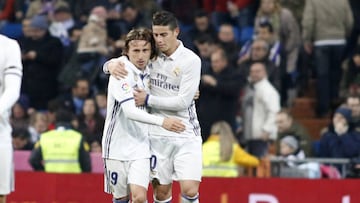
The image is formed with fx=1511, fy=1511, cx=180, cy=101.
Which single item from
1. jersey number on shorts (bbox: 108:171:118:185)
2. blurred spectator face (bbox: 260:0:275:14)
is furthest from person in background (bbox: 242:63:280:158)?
jersey number on shorts (bbox: 108:171:118:185)

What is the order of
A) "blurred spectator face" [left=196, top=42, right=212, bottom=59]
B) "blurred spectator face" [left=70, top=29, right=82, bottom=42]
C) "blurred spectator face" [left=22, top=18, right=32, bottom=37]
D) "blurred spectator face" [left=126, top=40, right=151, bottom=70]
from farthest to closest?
"blurred spectator face" [left=70, top=29, right=82, bottom=42], "blurred spectator face" [left=22, top=18, right=32, bottom=37], "blurred spectator face" [left=196, top=42, right=212, bottom=59], "blurred spectator face" [left=126, top=40, right=151, bottom=70]

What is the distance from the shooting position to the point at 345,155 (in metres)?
18.7

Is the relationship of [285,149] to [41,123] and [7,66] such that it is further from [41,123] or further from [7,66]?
[7,66]

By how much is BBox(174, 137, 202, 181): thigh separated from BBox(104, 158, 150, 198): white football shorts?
33 cm

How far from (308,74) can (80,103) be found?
11.3ft

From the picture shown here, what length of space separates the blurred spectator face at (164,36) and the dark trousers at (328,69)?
7100mm

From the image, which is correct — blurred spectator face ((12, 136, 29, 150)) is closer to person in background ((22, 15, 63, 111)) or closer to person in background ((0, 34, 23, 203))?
person in background ((22, 15, 63, 111))

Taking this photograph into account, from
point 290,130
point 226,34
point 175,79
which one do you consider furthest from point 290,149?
point 175,79

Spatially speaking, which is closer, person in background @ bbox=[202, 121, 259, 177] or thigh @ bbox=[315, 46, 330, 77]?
person in background @ bbox=[202, 121, 259, 177]

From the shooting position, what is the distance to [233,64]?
20000 mm

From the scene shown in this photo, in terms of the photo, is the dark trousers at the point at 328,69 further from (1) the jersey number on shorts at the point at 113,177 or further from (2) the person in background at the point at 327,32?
(1) the jersey number on shorts at the point at 113,177

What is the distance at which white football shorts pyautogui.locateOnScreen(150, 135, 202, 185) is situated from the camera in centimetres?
1421

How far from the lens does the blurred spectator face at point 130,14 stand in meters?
21.9

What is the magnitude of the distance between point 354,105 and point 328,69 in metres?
1.45
